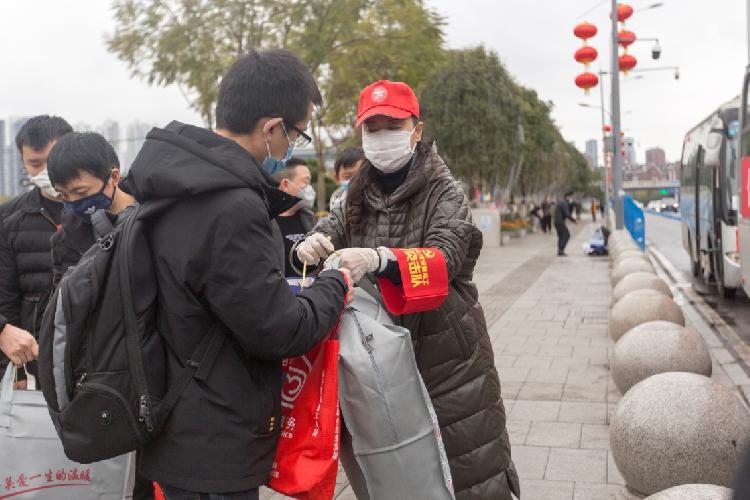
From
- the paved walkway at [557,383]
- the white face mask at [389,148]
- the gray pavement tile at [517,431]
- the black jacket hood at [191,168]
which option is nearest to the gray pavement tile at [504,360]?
the paved walkway at [557,383]

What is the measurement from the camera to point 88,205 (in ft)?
11.0

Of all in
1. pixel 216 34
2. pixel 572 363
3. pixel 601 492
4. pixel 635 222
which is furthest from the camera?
pixel 635 222

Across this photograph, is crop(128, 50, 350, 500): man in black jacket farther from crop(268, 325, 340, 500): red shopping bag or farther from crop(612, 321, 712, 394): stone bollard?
crop(612, 321, 712, 394): stone bollard

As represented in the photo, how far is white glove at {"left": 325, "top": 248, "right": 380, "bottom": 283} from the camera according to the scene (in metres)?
2.40

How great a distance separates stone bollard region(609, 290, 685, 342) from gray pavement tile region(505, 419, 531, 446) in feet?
→ 7.50

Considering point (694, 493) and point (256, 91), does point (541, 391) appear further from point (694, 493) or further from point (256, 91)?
point (256, 91)

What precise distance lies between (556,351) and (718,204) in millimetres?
5030

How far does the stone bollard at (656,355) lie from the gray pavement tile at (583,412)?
25cm

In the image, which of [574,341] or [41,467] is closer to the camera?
[41,467]

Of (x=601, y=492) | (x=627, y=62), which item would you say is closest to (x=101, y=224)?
(x=601, y=492)

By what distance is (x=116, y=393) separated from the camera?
1979 mm

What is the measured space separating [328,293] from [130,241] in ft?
1.67

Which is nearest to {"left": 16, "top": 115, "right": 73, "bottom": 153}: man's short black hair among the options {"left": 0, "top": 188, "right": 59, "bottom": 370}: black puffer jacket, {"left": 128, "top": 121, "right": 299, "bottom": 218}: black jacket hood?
{"left": 0, "top": 188, "right": 59, "bottom": 370}: black puffer jacket

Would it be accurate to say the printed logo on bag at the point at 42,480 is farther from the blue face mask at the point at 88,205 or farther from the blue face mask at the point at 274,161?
the blue face mask at the point at 274,161
